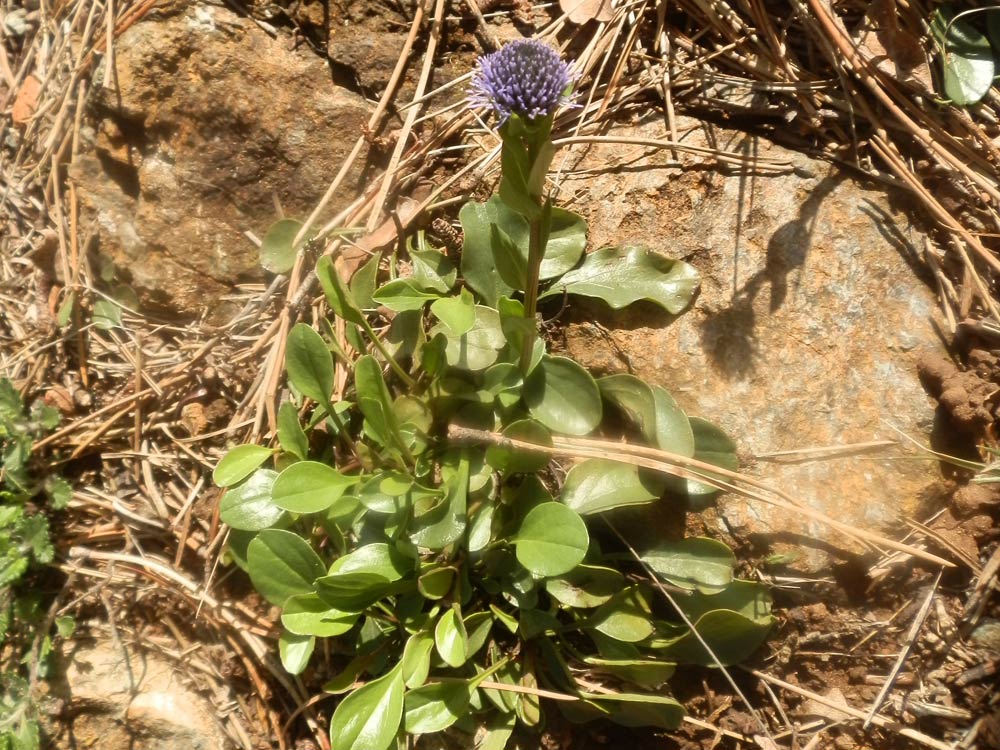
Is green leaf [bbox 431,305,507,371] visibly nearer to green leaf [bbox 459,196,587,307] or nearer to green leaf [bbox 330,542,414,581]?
green leaf [bbox 459,196,587,307]

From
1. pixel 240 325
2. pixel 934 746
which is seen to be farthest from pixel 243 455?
pixel 934 746

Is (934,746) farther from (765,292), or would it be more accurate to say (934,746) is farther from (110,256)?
(110,256)

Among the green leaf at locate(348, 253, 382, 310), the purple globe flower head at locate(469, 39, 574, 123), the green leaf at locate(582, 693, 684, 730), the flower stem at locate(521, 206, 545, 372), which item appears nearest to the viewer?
the purple globe flower head at locate(469, 39, 574, 123)

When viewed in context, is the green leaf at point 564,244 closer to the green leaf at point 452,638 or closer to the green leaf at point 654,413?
the green leaf at point 654,413

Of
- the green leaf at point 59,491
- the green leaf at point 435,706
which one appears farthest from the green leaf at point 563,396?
the green leaf at point 59,491

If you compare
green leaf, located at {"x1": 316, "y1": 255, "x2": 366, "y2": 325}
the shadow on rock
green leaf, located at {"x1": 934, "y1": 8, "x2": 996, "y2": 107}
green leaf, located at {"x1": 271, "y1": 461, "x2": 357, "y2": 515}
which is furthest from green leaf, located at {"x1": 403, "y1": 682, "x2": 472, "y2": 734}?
green leaf, located at {"x1": 934, "y1": 8, "x2": 996, "y2": 107}
